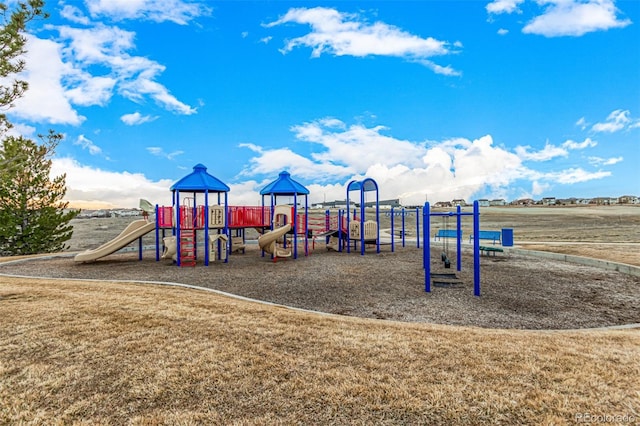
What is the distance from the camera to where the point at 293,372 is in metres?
4.37

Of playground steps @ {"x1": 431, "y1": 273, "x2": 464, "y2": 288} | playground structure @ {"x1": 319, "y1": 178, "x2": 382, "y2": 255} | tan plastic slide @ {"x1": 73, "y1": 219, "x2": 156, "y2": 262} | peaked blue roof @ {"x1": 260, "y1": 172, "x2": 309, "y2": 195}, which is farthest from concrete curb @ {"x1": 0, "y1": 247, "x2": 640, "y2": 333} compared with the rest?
peaked blue roof @ {"x1": 260, "y1": 172, "x2": 309, "y2": 195}

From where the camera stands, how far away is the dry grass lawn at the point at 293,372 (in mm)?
3580

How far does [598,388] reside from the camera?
13.0ft

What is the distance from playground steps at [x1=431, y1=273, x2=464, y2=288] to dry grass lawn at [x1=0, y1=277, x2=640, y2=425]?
516cm

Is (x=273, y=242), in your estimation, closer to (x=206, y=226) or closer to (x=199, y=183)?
(x=206, y=226)

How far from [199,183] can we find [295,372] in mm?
14340

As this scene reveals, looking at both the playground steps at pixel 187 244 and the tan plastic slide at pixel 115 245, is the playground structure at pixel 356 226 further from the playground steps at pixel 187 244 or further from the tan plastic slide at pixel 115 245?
the tan plastic slide at pixel 115 245

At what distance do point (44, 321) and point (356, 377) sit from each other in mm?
5881

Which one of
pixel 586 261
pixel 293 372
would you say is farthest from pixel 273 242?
pixel 586 261

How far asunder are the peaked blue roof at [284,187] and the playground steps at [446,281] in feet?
32.0

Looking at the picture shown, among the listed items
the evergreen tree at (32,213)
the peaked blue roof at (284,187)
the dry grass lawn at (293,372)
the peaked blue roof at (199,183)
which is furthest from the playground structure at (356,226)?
the evergreen tree at (32,213)

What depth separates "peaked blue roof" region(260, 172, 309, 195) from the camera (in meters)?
19.8

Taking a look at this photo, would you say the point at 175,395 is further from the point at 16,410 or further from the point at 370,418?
the point at 370,418

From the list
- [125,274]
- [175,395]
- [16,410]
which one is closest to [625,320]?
[175,395]
